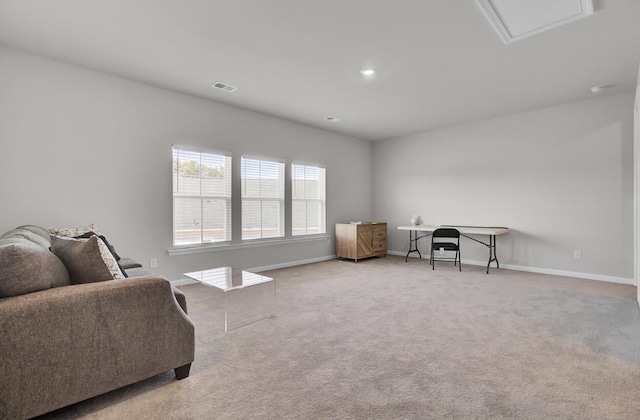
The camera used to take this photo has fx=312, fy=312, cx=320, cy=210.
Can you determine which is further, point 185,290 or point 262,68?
point 185,290

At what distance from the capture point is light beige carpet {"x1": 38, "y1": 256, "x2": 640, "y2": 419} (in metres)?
1.68

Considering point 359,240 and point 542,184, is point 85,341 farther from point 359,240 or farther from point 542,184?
point 542,184

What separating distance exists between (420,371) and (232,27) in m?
3.13

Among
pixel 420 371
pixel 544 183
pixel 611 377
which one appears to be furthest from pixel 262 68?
pixel 544 183

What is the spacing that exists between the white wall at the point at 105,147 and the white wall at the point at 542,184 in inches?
143

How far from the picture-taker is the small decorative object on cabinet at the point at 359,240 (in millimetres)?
6090

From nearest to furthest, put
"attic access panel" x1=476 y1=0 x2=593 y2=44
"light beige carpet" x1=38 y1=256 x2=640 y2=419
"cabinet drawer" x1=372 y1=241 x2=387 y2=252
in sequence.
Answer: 1. "light beige carpet" x1=38 y1=256 x2=640 y2=419
2. "attic access panel" x1=476 y1=0 x2=593 y2=44
3. "cabinet drawer" x1=372 y1=241 x2=387 y2=252

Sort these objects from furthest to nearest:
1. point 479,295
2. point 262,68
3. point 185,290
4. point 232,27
A: point 185,290 → point 479,295 → point 262,68 → point 232,27

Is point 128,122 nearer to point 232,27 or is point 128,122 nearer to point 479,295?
point 232,27

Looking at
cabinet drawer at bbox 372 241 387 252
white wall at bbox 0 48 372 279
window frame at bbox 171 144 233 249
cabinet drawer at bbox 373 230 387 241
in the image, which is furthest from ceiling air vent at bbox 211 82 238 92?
cabinet drawer at bbox 372 241 387 252

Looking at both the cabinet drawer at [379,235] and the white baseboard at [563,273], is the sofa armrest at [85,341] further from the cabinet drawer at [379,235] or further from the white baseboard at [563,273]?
the white baseboard at [563,273]

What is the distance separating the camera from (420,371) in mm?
2047

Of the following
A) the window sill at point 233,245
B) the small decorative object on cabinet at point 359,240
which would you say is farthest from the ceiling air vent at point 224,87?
the small decorative object on cabinet at point 359,240

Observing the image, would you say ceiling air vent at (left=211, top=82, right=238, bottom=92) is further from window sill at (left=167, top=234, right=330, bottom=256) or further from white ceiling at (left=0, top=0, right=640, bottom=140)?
window sill at (left=167, top=234, right=330, bottom=256)
